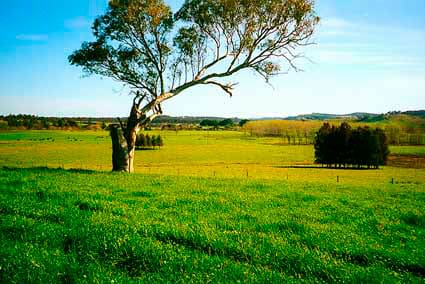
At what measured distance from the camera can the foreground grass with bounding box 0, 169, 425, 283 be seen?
295 inches

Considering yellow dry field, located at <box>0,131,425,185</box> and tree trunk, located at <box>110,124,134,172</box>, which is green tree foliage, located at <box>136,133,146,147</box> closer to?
yellow dry field, located at <box>0,131,425,185</box>

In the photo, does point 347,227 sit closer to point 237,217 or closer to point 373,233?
point 373,233

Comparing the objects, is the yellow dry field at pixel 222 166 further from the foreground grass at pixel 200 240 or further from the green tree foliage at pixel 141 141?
the green tree foliage at pixel 141 141

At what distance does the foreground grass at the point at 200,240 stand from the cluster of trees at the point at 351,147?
112 metres

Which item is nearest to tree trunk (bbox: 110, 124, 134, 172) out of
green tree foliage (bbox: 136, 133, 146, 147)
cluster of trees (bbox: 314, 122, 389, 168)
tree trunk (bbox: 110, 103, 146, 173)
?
tree trunk (bbox: 110, 103, 146, 173)

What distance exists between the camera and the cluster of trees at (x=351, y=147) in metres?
119

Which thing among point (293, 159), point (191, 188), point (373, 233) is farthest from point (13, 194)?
point (293, 159)

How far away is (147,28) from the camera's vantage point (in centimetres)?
2970

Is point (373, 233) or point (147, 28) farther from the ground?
point (147, 28)

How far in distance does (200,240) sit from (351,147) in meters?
121

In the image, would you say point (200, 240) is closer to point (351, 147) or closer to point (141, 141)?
point (351, 147)

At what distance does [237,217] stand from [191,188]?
6.73m

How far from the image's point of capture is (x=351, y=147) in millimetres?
121062

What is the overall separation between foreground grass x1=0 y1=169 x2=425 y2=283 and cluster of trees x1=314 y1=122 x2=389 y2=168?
4412 inches
